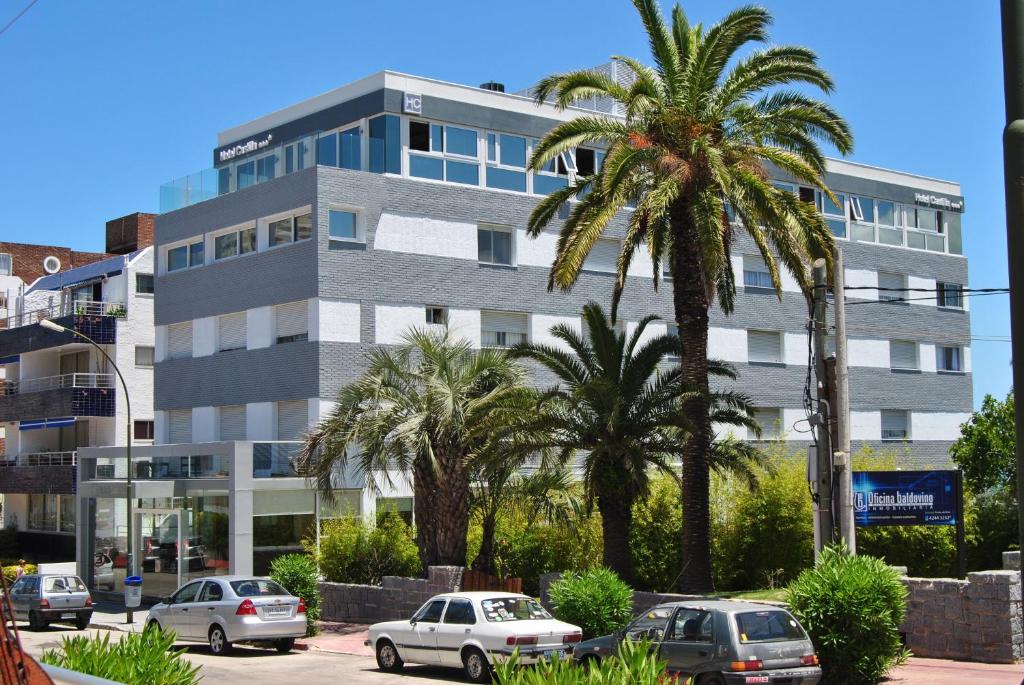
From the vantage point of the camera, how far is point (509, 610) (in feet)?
67.4

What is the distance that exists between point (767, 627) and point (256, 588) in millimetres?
12052

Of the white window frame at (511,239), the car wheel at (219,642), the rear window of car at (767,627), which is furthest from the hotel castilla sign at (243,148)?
the rear window of car at (767,627)

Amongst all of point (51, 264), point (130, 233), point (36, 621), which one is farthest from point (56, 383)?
point (36, 621)

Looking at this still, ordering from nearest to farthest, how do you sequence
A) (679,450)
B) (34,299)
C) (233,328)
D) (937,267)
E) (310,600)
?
1. (679,450)
2. (310,600)
3. (233,328)
4. (937,267)
5. (34,299)

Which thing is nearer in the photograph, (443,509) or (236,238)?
(443,509)

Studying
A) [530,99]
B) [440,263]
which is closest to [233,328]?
[440,263]

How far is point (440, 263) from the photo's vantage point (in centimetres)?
3822

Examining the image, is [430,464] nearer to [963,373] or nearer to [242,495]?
[242,495]

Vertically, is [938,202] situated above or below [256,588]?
above

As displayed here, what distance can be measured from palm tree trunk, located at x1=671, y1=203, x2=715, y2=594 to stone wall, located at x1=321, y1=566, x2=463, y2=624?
5.57 metres

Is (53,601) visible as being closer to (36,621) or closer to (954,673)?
(36,621)

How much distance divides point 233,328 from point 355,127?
7.67 meters

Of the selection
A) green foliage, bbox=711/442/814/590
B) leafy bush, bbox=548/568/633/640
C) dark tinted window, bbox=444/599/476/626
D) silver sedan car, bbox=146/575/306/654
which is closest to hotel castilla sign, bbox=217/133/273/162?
silver sedan car, bbox=146/575/306/654

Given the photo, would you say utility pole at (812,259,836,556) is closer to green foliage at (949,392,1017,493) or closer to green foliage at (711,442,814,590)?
green foliage at (711,442,814,590)
